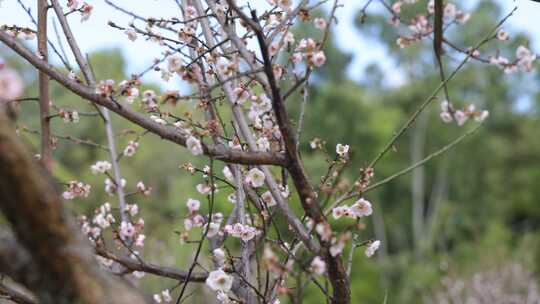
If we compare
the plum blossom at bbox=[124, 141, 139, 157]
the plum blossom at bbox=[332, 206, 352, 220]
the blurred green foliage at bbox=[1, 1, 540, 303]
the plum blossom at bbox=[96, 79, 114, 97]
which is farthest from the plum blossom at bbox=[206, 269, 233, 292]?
the blurred green foliage at bbox=[1, 1, 540, 303]

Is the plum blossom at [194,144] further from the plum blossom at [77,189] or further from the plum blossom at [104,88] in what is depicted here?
the plum blossom at [77,189]

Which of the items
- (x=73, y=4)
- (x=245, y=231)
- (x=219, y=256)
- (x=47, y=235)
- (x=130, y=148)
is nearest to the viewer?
(x=47, y=235)

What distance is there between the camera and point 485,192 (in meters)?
19.8

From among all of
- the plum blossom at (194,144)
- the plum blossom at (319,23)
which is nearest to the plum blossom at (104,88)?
the plum blossom at (194,144)

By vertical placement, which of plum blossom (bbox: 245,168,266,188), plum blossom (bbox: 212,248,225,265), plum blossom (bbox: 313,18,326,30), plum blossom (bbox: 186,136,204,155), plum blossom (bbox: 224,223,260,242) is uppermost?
plum blossom (bbox: 313,18,326,30)

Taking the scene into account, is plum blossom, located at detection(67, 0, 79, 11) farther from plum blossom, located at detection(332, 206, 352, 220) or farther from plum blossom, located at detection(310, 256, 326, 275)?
plum blossom, located at detection(310, 256, 326, 275)

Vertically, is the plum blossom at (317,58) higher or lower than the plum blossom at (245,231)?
higher

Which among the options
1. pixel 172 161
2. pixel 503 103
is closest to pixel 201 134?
pixel 172 161

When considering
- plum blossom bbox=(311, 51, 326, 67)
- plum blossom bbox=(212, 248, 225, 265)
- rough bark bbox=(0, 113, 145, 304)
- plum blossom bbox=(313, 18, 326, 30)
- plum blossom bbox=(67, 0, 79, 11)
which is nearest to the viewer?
rough bark bbox=(0, 113, 145, 304)

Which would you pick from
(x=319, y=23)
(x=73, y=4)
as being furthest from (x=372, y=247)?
(x=73, y=4)

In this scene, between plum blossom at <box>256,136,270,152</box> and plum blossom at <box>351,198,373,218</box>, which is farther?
plum blossom at <box>256,136,270,152</box>

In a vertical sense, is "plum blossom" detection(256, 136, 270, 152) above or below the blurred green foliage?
below

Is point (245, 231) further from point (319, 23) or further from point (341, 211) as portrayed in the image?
point (319, 23)

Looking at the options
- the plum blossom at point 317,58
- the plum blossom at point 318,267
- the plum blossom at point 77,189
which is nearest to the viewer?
the plum blossom at point 318,267
